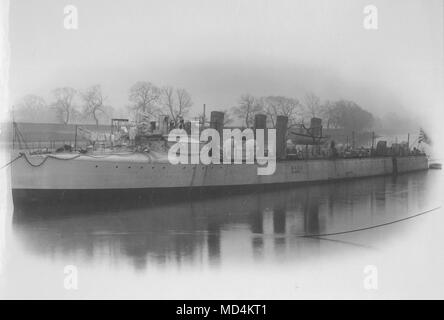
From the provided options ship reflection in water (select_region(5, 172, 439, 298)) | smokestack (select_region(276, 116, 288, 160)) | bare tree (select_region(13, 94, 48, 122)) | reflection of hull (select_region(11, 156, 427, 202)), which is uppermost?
bare tree (select_region(13, 94, 48, 122))

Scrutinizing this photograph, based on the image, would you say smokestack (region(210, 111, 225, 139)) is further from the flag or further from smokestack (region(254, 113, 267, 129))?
the flag

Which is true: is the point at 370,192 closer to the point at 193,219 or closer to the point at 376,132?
the point at 376,132

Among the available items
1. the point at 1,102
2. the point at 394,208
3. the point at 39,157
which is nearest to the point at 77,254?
the point at 1,102

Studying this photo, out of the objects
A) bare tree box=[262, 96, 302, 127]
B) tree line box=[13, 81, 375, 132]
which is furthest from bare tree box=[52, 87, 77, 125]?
bare tree box=[262, 96, 302, 127]

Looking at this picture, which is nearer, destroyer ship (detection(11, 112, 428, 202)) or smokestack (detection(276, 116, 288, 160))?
destroyer ship (detection(11, 112, 428, 202))

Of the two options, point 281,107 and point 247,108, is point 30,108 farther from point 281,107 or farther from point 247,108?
point 281,107

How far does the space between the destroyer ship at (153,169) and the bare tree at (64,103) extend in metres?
0.90

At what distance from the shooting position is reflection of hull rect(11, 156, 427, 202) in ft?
27.3

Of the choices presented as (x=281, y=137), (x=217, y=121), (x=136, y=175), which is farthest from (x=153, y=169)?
(x=281, y=137)

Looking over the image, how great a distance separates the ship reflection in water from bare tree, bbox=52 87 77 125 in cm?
157

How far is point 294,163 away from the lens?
1165cm

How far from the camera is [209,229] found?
673cm

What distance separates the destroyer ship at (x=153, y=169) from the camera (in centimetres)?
838

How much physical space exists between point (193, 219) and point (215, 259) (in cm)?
179
